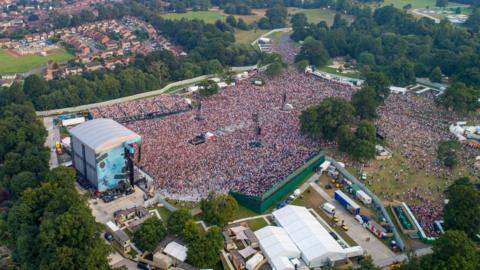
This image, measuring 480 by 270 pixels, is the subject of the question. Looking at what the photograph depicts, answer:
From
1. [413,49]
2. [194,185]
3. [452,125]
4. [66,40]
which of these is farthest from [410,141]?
[66,40]

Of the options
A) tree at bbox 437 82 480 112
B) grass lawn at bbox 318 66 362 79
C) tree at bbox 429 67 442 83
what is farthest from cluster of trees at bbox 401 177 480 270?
grass lawn at bbox 318 66 362 79

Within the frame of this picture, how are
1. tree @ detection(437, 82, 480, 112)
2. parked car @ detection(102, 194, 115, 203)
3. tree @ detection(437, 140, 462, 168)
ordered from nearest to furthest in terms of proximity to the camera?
parked car @ detection(102, 194, 115, 203)
tree @ detection(437, 140, 462, 168)
tree @ detection(437, 82, 480, 112)

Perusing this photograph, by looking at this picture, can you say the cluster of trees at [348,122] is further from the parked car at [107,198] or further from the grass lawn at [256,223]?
the parked car at [107,198]

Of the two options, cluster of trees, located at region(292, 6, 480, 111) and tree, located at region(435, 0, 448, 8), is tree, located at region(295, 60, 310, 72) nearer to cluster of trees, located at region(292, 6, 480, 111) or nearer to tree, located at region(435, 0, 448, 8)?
cluster of trees, located at region(292, 6, 480, 111)

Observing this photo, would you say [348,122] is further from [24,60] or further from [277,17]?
[277,17]

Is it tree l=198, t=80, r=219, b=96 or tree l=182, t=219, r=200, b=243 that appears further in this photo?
tree l=198, t=80, r=219, b=96

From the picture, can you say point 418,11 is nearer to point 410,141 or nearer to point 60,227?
point 410,141

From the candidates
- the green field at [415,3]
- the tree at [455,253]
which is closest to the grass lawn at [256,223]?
the tree at [455,253]

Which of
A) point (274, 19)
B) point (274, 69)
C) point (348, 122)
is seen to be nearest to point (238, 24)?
point (274, 19)
